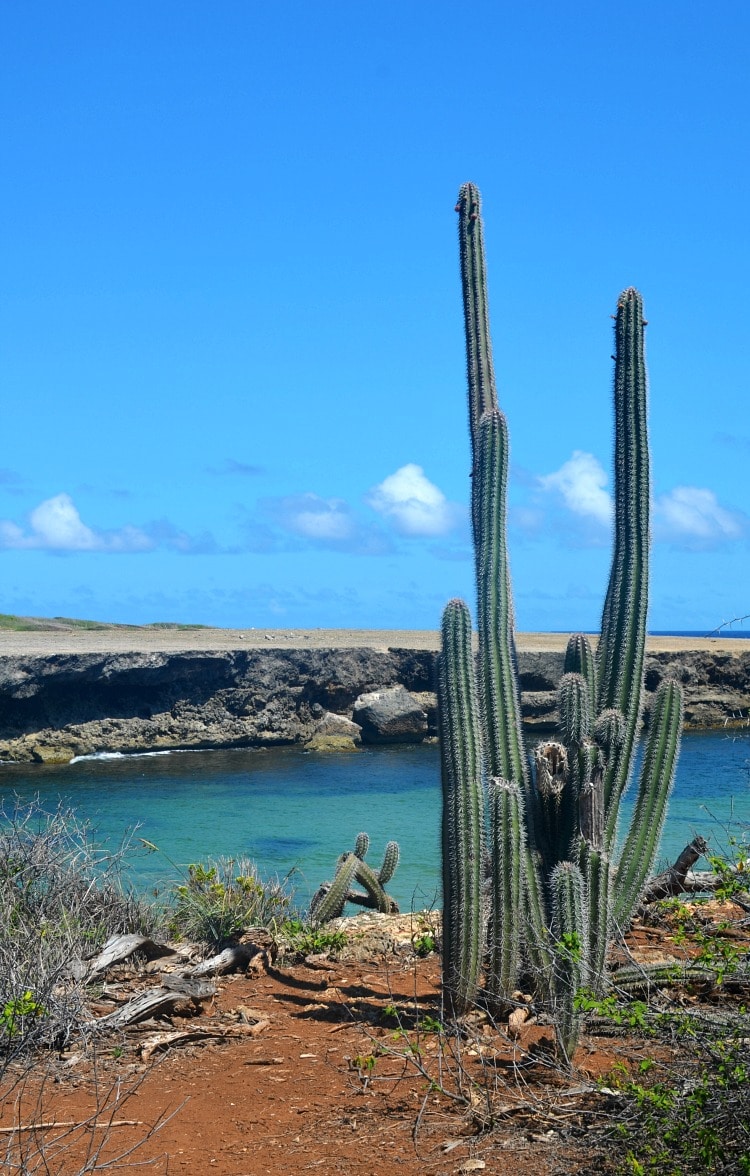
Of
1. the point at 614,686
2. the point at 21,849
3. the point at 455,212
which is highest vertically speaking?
the point at 455,212

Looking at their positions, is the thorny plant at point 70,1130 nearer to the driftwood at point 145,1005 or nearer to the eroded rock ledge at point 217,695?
the driftwood at point 145,1005

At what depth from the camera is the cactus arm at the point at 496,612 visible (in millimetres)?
6090

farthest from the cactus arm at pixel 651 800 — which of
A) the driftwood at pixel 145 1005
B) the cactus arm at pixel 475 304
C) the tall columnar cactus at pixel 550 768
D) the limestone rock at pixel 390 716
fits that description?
the limestone rock at pixel 390 716

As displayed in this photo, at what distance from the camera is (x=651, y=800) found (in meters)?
6.98

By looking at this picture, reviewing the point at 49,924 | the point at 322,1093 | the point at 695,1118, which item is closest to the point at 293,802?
the point at 49,924

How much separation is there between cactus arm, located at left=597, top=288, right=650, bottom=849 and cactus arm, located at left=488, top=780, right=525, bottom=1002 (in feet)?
3.84

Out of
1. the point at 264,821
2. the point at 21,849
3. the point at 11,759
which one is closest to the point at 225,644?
the point at 11,759

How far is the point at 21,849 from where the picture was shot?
7.11 m

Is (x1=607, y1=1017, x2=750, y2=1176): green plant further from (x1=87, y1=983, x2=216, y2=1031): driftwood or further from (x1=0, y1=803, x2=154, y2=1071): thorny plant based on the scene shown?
(x1=87, y1=983, x2=216, y2=1031): driftwood

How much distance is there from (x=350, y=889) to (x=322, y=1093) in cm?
381

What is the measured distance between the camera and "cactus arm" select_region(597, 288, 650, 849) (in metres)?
6.62

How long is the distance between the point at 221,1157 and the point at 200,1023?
1777 mm

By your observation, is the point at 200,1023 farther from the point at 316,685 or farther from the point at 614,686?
the point at 316,685

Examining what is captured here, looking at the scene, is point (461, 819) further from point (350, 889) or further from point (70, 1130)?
point (350, 889)
